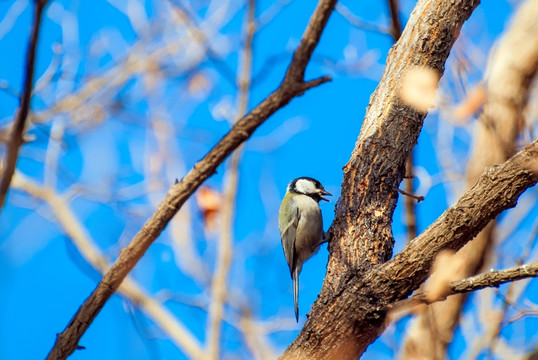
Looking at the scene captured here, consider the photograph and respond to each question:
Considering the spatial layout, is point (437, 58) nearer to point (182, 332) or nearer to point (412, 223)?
point (412, 223)

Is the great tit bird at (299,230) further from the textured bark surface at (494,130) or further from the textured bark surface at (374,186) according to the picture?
the textured bark surface at (374,186)

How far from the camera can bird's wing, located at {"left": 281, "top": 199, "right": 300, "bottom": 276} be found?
17.3ft

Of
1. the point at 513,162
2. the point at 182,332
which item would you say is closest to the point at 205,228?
the point at 182,332

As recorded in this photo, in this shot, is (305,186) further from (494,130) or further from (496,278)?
(496,278)

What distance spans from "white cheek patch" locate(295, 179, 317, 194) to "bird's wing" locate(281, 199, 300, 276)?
13.1 inches

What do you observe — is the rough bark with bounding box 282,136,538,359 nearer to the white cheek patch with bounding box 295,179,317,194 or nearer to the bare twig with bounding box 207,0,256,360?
the white cheek patch with bounding box 295,179,317,194

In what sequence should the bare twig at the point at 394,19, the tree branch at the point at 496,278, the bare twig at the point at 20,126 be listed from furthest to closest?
1. the bare twig at the point at 394,19
2. the tree branch at the point at 496,278
3. the bare twig at the point at 20,126

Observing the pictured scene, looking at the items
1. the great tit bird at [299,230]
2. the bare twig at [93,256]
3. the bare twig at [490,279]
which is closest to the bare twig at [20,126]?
the bare twig at [490,279]

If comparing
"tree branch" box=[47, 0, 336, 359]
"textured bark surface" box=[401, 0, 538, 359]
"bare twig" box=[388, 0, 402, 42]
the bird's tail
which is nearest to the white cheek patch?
the bird's tail

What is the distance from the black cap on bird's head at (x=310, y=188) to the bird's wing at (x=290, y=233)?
1.08ft

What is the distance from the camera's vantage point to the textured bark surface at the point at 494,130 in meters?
4.94

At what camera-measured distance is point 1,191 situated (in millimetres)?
1907

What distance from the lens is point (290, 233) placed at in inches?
209

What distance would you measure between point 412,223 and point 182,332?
4.22m
